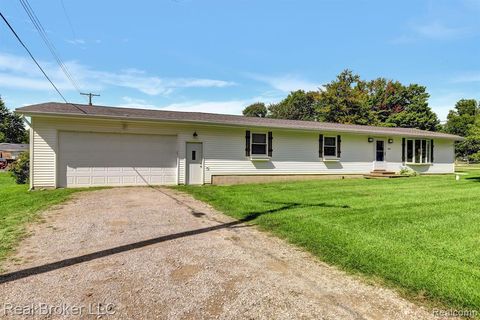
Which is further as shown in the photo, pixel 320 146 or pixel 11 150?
pixel 11 150

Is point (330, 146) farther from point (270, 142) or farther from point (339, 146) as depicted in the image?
point (270, 142)

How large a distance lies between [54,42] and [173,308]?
10.9m

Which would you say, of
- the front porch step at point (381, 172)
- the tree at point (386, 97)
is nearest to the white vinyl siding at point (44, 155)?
the front porch step at point (381, 172)

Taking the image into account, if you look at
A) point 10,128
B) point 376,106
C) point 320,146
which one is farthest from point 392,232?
point 10,128

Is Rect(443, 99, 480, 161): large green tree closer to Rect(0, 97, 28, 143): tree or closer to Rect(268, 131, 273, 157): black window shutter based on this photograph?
Rect(268, 131, 273, 157): black window shutter

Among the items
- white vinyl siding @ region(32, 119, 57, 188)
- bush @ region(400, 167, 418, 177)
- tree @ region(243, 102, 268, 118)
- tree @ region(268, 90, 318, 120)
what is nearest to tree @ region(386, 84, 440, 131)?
tree @ region(268, 90, 318, 120)

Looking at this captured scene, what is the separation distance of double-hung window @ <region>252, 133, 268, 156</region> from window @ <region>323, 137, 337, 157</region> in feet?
10.9

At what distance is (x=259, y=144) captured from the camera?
13.7 metres

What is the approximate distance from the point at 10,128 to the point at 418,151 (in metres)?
63.5

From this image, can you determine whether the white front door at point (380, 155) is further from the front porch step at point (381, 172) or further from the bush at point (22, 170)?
the bush at point (22, 170)

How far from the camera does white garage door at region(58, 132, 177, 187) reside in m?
11.0

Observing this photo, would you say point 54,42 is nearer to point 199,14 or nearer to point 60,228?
point 199,14

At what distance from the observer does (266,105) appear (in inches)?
2518

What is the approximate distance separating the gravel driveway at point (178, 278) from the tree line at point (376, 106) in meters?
36.5
